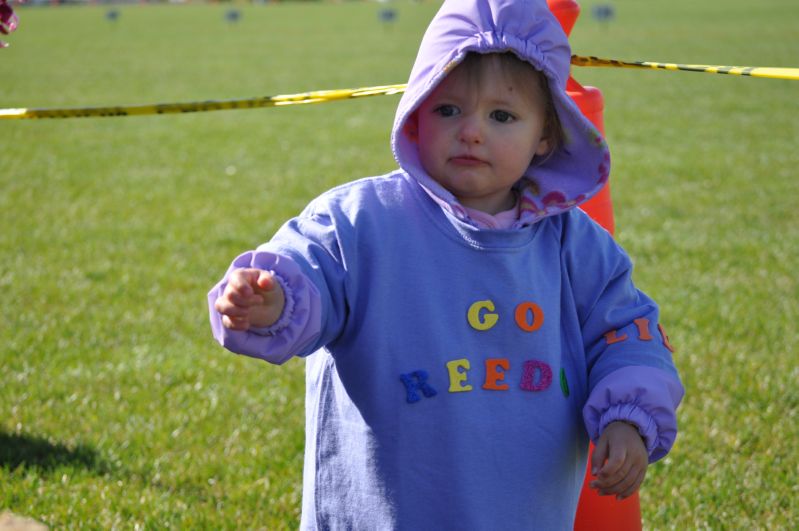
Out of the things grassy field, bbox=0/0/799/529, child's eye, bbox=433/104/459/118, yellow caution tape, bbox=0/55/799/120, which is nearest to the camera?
child's eye, bbox=433/104/459/118

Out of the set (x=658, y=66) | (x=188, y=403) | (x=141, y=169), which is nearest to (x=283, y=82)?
(x=141, y=169)

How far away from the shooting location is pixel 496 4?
6.91ft

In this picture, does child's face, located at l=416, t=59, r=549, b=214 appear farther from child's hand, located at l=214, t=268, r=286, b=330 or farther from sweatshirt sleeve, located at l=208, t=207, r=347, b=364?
child's hand, located at l=214, t=268, r=286, b=330

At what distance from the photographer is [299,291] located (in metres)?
1.85

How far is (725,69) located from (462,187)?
0.90m

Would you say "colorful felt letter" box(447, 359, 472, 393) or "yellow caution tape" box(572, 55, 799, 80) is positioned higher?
"yellow caution tape" box(572, 55, 799, 80)

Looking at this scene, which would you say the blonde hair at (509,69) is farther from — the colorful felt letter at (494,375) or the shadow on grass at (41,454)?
the shadow on grass at (41,454)

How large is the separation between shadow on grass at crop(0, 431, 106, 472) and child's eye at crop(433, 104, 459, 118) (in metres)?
1.95

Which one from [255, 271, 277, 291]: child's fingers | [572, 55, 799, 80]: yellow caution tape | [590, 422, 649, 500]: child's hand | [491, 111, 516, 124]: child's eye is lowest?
[590, 422, 649, 500]: child's hand

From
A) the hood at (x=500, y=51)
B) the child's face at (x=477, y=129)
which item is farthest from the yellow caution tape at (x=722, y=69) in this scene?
the child's face at (x=477, y=129)

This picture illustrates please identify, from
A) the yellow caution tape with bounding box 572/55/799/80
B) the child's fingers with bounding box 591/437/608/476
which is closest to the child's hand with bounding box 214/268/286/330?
the child's fingers with bounding box 591/437/608/476

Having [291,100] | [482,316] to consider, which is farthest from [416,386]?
[291,100]

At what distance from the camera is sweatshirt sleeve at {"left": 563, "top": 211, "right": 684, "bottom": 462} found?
6.89 feet

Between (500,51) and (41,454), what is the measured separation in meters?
2.32
